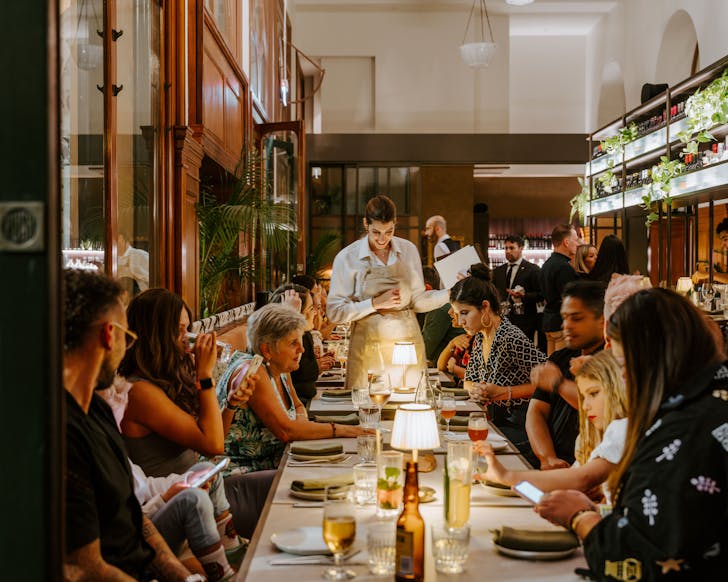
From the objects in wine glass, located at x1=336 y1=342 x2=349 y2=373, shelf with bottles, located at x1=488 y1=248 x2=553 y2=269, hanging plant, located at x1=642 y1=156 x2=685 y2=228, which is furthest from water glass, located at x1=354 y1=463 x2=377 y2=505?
shelf with bottles, located at x1=488 y1=248 x2=553 y2=269

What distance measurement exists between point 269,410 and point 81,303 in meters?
1.65

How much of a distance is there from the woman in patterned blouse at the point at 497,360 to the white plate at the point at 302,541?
210cm

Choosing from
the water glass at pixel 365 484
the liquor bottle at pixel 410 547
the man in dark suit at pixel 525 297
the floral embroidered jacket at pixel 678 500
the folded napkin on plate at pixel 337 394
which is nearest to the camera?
the floral embroidered jacket at pixel 678 500

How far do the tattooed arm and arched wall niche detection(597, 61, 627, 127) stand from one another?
42.5ft

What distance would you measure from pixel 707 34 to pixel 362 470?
881 centimetres

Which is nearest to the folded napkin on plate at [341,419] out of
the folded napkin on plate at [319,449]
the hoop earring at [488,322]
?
the folded napkin on plate at [319,449]

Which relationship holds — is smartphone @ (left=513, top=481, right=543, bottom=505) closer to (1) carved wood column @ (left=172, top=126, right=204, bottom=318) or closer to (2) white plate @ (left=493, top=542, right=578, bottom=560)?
(2) white plate @ (left=493, top=542, right=578, bottom=560)

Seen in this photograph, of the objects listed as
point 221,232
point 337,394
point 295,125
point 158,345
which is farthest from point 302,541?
point 295,125

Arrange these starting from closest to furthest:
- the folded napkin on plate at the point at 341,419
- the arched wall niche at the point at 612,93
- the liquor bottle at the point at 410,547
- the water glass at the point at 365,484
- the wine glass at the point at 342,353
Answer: the liquor bottle at the point at 410,547 < the water glass at the point at 365,484 < the folded napkin on plate at the point at 341,419 < the wine glass at the point at 342,353 < the arched wall niche at the point at 612,93

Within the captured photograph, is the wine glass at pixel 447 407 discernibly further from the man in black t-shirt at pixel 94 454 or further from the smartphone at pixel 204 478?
the man in black t-shirt at pixel 94 454

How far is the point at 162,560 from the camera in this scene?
2.22 metres

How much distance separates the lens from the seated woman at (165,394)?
9.22ft

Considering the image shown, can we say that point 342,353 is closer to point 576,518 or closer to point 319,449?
point 319,449

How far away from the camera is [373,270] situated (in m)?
4.69
